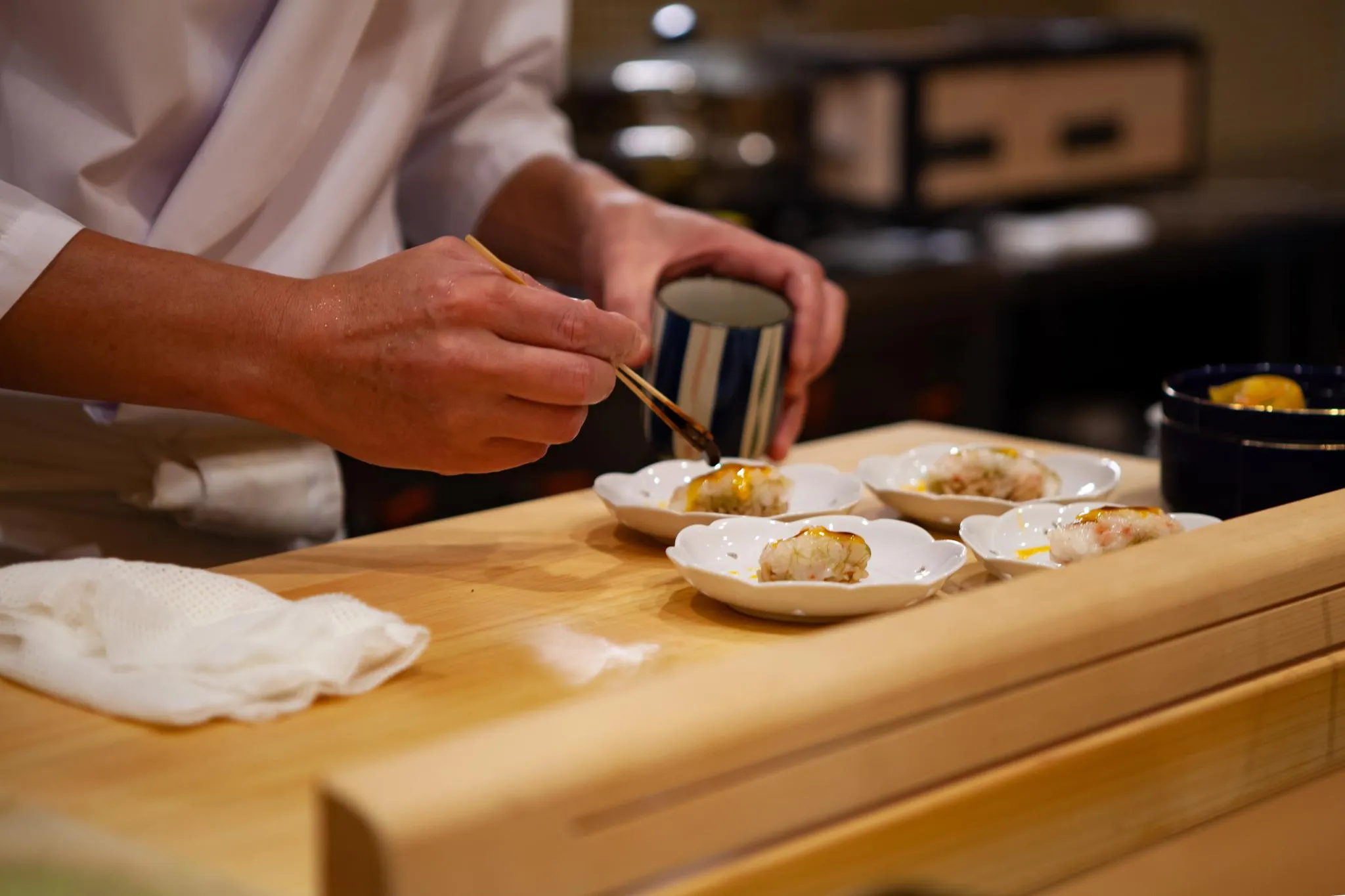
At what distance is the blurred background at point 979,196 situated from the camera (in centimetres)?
311

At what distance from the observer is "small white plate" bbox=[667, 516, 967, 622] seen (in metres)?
1.01

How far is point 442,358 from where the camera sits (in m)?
1.08

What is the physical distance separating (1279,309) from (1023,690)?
3.33m

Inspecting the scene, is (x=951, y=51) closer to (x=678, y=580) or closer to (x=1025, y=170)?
(x=1025, y=170)

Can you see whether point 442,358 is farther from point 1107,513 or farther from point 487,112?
point 487,112

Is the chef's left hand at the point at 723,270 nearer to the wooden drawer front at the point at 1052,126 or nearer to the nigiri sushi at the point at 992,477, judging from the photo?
the nigiri sushi at the point at 992,477

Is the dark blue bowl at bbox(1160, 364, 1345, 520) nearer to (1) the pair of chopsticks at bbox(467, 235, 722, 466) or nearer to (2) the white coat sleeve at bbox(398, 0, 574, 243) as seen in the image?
(1) the pair of chopsticks at bbox(467, 235, 722, 466)

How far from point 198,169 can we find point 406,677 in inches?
25.8

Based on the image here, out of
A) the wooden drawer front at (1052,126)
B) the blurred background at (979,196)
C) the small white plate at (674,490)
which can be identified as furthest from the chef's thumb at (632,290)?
the wooden drawer front at (1052,126)

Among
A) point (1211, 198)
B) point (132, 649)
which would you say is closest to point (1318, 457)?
point (132, 649)

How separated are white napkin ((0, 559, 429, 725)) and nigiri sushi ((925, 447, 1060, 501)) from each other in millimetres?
570

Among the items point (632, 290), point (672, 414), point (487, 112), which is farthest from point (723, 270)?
point (487, 112)

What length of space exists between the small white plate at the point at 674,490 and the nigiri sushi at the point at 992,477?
0.08 m

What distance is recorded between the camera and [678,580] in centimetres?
116
